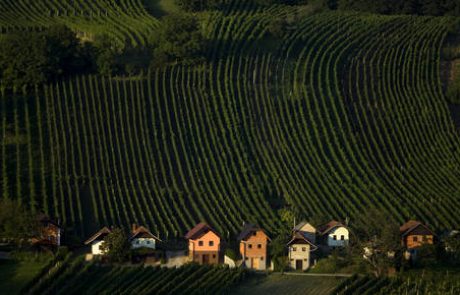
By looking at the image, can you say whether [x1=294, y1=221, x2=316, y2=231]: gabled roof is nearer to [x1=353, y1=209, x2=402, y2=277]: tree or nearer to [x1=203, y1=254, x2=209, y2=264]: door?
[x1=353, y1=209, x2=402, y2=277]: tree

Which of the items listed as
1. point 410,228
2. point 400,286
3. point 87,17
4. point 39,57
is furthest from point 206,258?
point 87,17

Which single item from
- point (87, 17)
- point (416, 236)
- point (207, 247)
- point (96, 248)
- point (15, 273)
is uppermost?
point (87, 17)

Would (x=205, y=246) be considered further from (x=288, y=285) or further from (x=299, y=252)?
(x=288, y=285)

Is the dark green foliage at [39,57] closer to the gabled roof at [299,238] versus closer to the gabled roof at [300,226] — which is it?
the gabled roof at [300,226]

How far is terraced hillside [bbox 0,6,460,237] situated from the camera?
71688 millimetres

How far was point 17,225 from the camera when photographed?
200 feet

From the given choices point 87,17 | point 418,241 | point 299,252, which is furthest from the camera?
point 87,17

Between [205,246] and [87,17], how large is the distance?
43053 millimetres

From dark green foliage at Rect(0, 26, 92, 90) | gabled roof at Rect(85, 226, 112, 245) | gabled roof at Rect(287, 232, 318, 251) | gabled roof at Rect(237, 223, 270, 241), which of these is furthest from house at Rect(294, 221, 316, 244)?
dark green foliage at Rect(0, 26, 92, 90)

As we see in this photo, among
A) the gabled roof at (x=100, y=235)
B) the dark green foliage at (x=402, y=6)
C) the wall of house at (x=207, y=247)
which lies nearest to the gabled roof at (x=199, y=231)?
the wall of house at (x=207, y=247)

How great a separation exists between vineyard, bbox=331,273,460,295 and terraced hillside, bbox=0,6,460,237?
10.2 meters

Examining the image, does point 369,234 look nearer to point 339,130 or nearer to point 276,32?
point 339,130

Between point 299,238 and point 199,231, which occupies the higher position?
point 199,231

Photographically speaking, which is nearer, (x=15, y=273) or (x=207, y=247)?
(x=15, y=273)
